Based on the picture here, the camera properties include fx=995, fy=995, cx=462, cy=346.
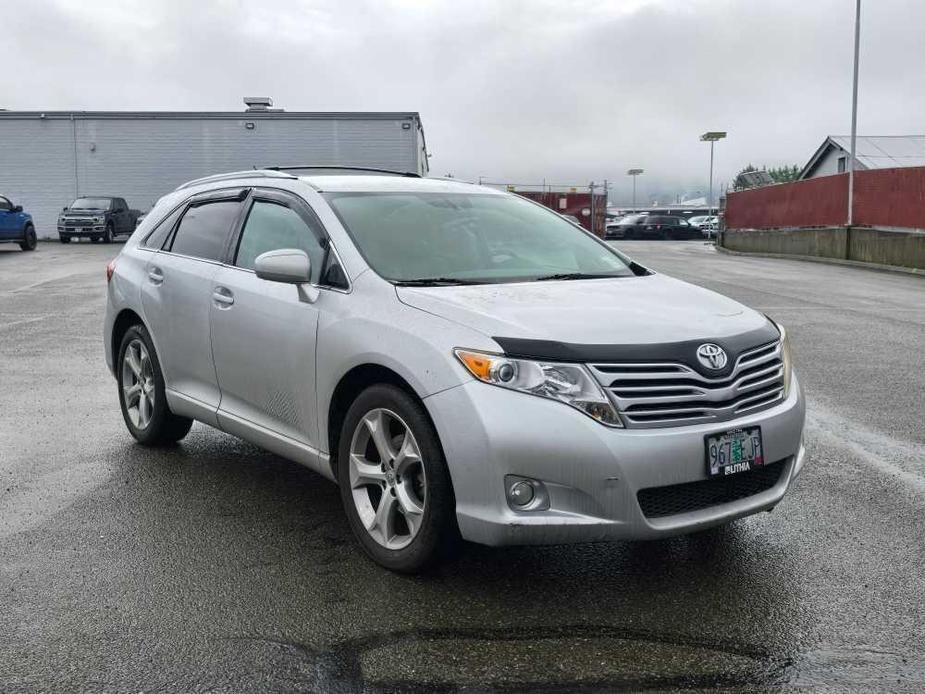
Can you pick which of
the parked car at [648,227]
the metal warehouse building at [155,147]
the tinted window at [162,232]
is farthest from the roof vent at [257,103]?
the tinted window at [162,232]

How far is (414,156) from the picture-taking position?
43.0 m

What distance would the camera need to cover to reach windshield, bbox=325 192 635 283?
4617 mm

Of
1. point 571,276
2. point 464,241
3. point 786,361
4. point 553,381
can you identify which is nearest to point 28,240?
point 464,241

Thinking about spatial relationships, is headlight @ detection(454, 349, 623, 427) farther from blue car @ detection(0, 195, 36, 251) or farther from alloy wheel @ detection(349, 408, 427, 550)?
blue car @ detection(0, 195, 36, 251)

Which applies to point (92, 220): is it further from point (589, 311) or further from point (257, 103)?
point (589, 311)

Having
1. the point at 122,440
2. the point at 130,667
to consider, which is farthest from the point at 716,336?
the point at 122,440

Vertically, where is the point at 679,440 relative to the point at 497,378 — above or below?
below

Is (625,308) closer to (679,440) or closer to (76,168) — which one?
(679,440)

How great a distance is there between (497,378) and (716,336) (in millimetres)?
920

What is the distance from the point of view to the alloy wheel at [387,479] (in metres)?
3.94

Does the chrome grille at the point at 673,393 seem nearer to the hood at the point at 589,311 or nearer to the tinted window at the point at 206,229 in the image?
the hood at the point at 589,311

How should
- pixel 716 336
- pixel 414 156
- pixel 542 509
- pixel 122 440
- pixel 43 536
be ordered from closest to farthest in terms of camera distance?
1. pixel 542 509
2. pixel 716 336
3. pixel 43 536
4. pixel 122 440
5. pixel 414 156

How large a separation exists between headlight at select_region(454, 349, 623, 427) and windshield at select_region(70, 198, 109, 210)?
36.9m

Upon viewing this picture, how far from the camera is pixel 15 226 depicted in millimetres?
31188
